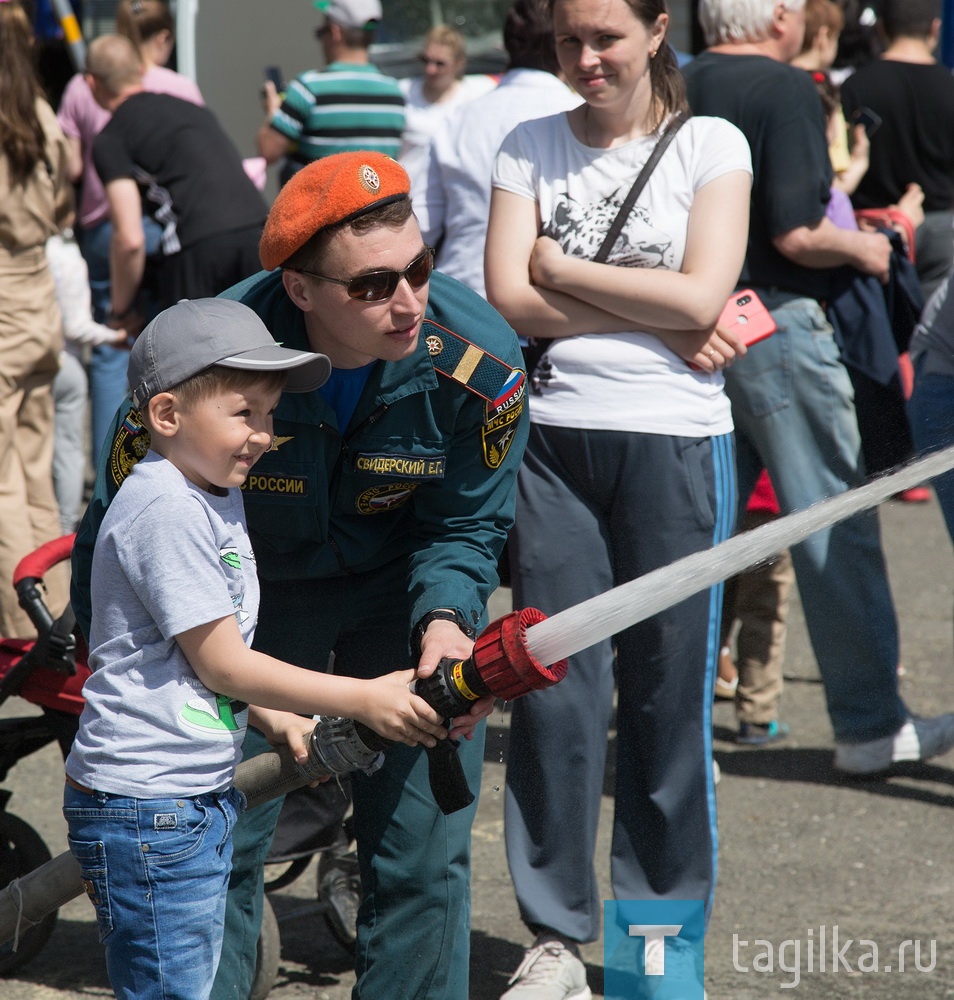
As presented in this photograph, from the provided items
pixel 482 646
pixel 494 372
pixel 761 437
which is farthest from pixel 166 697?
pixel 761 437

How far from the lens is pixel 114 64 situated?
6.45m

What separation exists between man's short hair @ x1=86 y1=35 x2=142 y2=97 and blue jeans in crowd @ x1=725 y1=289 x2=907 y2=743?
145 inches

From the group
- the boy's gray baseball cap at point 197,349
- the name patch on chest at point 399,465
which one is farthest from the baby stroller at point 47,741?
the boy's gray baseball cap at point 197,349

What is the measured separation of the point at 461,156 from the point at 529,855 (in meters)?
2.36

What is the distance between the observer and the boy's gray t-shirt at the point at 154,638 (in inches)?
84.4

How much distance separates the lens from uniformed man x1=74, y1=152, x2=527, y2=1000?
7.83 feet

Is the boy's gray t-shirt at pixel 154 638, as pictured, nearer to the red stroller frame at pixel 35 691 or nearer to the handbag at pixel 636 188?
the red stroller frame at pixel 35 691

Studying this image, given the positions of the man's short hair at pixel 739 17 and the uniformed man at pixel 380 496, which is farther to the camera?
the man's short hair at pixel 739 17

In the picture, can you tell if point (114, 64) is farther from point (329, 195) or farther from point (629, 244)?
point (329, 195)

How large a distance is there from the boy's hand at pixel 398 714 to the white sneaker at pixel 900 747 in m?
2.64

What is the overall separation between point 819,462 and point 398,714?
217 cm
